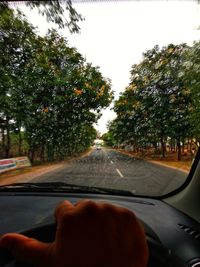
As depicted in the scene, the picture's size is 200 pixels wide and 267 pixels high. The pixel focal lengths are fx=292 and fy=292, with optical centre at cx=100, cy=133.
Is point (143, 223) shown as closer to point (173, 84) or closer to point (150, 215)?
point (150, 215)

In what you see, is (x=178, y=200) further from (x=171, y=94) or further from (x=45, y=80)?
(x=45, y=80)

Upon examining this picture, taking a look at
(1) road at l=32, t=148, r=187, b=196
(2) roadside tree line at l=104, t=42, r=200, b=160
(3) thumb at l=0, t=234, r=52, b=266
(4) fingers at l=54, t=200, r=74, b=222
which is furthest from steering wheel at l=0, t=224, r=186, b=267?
(2) roadside tree line at l=104, t=42, r=200, b=160

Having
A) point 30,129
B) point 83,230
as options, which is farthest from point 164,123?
point 30,129

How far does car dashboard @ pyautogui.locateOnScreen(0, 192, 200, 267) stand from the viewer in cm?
210

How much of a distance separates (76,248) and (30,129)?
1758cm

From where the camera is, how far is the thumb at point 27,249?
56.5 inches

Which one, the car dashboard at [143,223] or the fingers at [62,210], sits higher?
the fingers at [62,210]

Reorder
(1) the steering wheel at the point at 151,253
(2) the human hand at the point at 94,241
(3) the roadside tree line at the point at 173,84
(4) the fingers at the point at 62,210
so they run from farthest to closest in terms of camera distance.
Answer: (3) the roadside tree line at the point at 173,84 → (1) the steering wheel at the point at 151,253 → (4) the fingers at the point at 62,210 → (2) the human hand at the point at 94,241

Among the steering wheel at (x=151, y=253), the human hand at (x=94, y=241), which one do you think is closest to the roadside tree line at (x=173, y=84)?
the steering wheel at (x=151, y=253)

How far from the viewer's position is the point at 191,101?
158 inches

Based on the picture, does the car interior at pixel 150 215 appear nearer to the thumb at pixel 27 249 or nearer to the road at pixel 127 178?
the thumb at pixel 27 249

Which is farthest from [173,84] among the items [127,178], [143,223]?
[127,178]

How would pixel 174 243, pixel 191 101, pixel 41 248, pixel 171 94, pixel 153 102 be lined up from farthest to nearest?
1. pixel 153 102
2. pixel 171 94
3. pixel 191 101
4. pixel 174 243
5. pixel 41 248

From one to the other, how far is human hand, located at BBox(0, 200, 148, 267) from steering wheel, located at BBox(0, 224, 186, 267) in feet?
1.74
